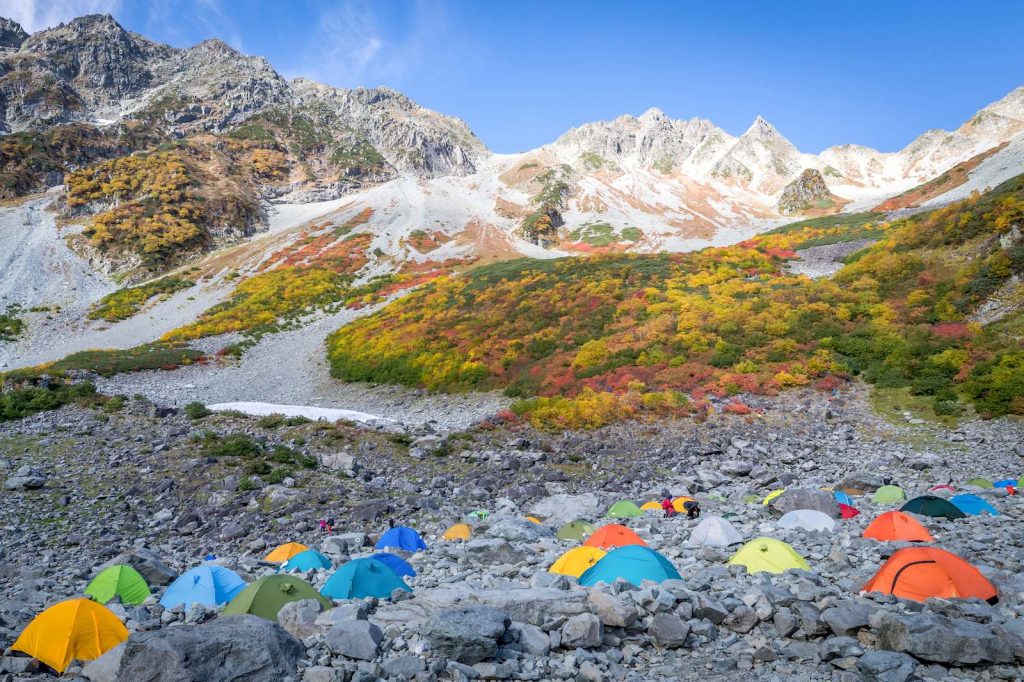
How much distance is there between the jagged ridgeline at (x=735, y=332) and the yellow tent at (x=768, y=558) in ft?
52.5

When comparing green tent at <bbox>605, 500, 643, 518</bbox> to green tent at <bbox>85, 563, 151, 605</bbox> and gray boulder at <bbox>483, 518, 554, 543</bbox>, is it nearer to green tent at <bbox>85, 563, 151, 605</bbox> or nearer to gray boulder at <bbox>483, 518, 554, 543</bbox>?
gray boulder at <bbox>483, 518, 554, 543</bbox>

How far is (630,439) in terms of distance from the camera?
24.8 meters

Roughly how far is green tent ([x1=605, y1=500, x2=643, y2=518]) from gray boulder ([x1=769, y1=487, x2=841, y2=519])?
4.03m

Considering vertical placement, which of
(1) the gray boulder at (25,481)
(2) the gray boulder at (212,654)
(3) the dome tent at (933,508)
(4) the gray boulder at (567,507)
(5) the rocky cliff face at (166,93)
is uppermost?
(5) the rocky cliff face at (166,93)

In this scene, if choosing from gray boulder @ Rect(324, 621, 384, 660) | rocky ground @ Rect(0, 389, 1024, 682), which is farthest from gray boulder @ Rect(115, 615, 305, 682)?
gray boulder @ Rect(324, 621, 384, 660)

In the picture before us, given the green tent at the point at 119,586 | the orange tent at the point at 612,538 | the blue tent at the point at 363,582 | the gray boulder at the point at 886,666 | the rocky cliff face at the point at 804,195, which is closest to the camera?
the gray boulder at the point at 886,666

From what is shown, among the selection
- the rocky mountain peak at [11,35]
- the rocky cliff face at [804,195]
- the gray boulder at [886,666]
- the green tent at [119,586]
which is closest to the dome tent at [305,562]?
the green tent at [119,586]

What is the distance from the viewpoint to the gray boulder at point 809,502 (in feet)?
49.0

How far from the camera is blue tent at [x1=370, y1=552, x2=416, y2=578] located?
11445mm

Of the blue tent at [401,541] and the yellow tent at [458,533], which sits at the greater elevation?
the blue tent at [401,541]

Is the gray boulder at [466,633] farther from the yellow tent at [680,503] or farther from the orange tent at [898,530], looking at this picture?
the yellow tent at [680,503]

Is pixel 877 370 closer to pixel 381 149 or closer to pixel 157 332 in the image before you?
pixel 157 332

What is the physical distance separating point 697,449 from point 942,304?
61.0 feet

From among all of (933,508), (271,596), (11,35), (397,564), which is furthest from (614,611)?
(11,35)
